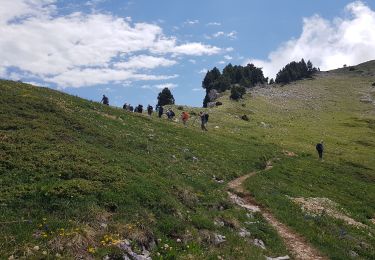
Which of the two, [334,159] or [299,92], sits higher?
[299,92]

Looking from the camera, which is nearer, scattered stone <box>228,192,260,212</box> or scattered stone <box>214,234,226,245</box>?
scattered stone <box>214,234,226,245</box>

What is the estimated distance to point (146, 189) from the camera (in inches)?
903

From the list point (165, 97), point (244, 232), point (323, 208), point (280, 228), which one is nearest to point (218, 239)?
point (244, 232)

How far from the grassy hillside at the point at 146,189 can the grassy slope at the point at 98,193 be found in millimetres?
64

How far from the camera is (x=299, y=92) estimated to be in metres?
148

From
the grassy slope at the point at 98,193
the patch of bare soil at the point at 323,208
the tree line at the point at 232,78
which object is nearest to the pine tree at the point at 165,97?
the tree line at the point at 232,78

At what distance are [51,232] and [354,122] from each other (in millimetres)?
95851

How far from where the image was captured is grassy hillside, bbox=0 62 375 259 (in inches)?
689

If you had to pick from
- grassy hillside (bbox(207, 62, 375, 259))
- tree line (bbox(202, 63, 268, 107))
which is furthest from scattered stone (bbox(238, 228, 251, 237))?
tree line (bbox(202, 63, 268, 107))

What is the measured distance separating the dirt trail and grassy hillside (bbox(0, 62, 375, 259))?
0.52 meters

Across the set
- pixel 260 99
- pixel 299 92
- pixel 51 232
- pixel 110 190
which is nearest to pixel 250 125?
pixel 260 99

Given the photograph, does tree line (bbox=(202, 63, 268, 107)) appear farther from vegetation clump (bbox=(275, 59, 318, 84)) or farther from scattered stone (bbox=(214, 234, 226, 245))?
scattered stone (bbox=(214, 234, 226, 245))

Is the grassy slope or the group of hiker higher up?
the group of hiker

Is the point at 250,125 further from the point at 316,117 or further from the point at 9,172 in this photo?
the point at 9,172
